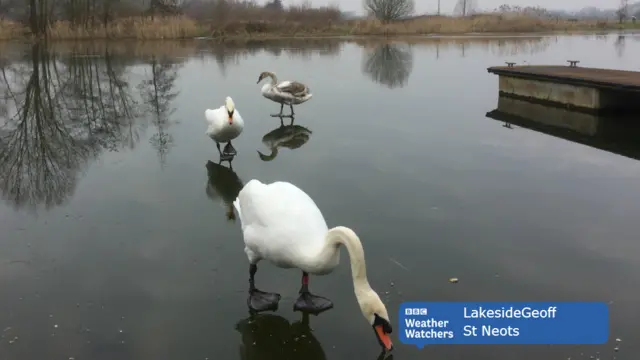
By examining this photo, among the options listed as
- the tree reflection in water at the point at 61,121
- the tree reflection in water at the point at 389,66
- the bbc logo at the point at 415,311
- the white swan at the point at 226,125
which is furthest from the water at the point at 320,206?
the tree reflection in water at the point at 389,66

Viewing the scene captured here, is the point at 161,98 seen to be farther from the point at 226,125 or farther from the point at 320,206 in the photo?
the point at 320,206

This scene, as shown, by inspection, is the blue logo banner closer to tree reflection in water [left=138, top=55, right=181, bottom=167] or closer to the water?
the water

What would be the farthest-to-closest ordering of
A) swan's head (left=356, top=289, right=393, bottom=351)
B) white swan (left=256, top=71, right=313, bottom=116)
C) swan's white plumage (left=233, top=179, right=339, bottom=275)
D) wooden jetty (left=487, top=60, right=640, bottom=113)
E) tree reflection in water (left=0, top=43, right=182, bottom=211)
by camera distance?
1. white swan (left=256, top=71, right=313, bottom=116)
2. wooden jetty (left=487, top=60, right=640, bottom=113)
3. tree reflection in water (left=0, top=43, right=182, bottom=211)
4. swan's white plumage (left=233, top=179, right=339, bottom=275)
5. swan's head (left=356, top=289, right=393, bottom=351)

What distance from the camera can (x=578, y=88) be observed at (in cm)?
1270

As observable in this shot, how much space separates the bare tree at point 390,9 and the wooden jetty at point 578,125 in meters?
58.0

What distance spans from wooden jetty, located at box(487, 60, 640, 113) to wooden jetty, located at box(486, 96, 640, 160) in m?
0.27

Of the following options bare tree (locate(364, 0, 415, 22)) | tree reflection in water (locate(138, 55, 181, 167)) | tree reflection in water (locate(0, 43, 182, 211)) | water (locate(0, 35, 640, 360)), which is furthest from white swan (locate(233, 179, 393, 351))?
bare tree (locate(364, 0, 415, 22))

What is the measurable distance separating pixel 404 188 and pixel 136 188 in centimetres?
347

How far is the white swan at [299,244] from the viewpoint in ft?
11.8

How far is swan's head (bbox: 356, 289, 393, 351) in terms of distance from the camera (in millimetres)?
3539

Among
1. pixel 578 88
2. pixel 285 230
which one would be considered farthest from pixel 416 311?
pixel 578 88

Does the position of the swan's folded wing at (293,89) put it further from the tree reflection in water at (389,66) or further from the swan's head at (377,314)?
the swan's head at (377,314)

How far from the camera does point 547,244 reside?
5.56 m

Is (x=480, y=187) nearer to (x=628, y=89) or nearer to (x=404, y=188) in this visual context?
(x=404, y=188)
